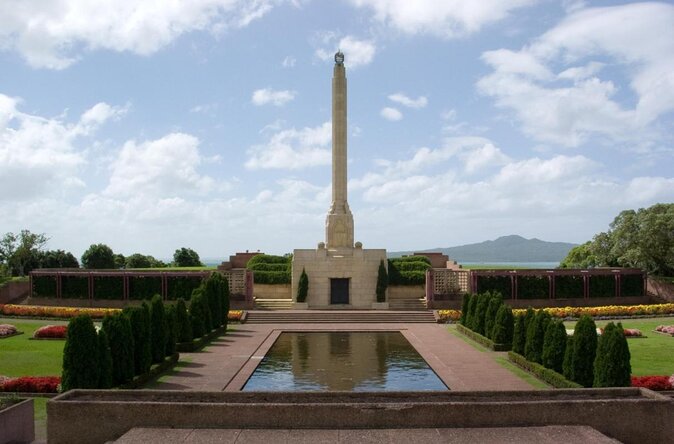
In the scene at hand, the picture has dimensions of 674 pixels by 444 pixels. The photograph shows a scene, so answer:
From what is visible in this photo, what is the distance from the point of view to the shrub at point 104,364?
54.7 ft

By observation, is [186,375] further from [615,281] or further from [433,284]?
[615,281]

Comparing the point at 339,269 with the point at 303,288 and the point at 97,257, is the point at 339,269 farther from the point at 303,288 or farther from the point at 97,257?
the point at 97,257

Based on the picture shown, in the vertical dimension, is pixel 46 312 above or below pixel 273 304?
above

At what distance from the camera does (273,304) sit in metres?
44.6

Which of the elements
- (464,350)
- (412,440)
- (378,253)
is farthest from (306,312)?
(412,440)

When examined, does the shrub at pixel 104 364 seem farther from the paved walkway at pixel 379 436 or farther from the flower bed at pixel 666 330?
the flower bed at pixel 666 330

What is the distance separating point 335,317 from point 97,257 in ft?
116

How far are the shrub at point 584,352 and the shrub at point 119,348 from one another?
12.5 meters

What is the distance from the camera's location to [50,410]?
12.3 metres

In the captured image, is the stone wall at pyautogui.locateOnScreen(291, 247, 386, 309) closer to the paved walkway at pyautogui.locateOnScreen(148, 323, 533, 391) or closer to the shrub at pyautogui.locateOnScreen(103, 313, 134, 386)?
the paved walkway at pyautogui.locateOnScreen(148, 323, 533, 391)

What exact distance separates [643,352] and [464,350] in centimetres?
677

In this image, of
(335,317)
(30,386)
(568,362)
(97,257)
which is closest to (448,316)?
(335,317)

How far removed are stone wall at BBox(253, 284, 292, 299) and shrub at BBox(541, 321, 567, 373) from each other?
29.4 m

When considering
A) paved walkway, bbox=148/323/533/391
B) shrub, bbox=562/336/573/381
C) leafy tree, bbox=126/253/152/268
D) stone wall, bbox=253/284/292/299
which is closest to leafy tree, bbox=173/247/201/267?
leafy tree, bbox=126/253/152/268
